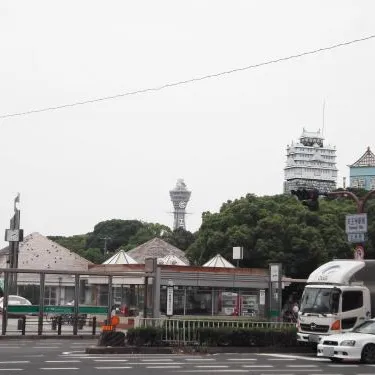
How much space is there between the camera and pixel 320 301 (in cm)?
2347

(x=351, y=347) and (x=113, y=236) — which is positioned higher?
(x=113, y=236)

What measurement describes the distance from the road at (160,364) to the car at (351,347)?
27 cm

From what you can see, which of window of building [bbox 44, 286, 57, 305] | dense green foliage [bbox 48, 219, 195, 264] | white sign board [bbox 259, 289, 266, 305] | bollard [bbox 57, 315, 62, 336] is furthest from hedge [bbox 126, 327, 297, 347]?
dense green foliage [bbox 48, 219, 195, 264]

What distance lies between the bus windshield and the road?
5.04 ft

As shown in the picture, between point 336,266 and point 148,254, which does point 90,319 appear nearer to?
point 336,266

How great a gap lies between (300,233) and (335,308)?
112 feet

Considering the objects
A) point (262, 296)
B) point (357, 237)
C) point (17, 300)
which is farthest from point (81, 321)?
point (357, 237)

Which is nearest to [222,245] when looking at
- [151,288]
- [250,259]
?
[250,259]

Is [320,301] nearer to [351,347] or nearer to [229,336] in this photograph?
[229,336]

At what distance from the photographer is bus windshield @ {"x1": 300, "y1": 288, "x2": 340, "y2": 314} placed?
2306cm

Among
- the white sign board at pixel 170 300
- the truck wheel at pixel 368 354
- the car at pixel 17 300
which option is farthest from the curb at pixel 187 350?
the white sign board at pixel 170 300

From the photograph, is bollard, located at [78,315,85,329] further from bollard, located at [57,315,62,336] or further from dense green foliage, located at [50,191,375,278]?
dense green foliage, located at [50,191,375,278]

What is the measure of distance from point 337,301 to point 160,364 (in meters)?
7.19

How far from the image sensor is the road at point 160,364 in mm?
16453
